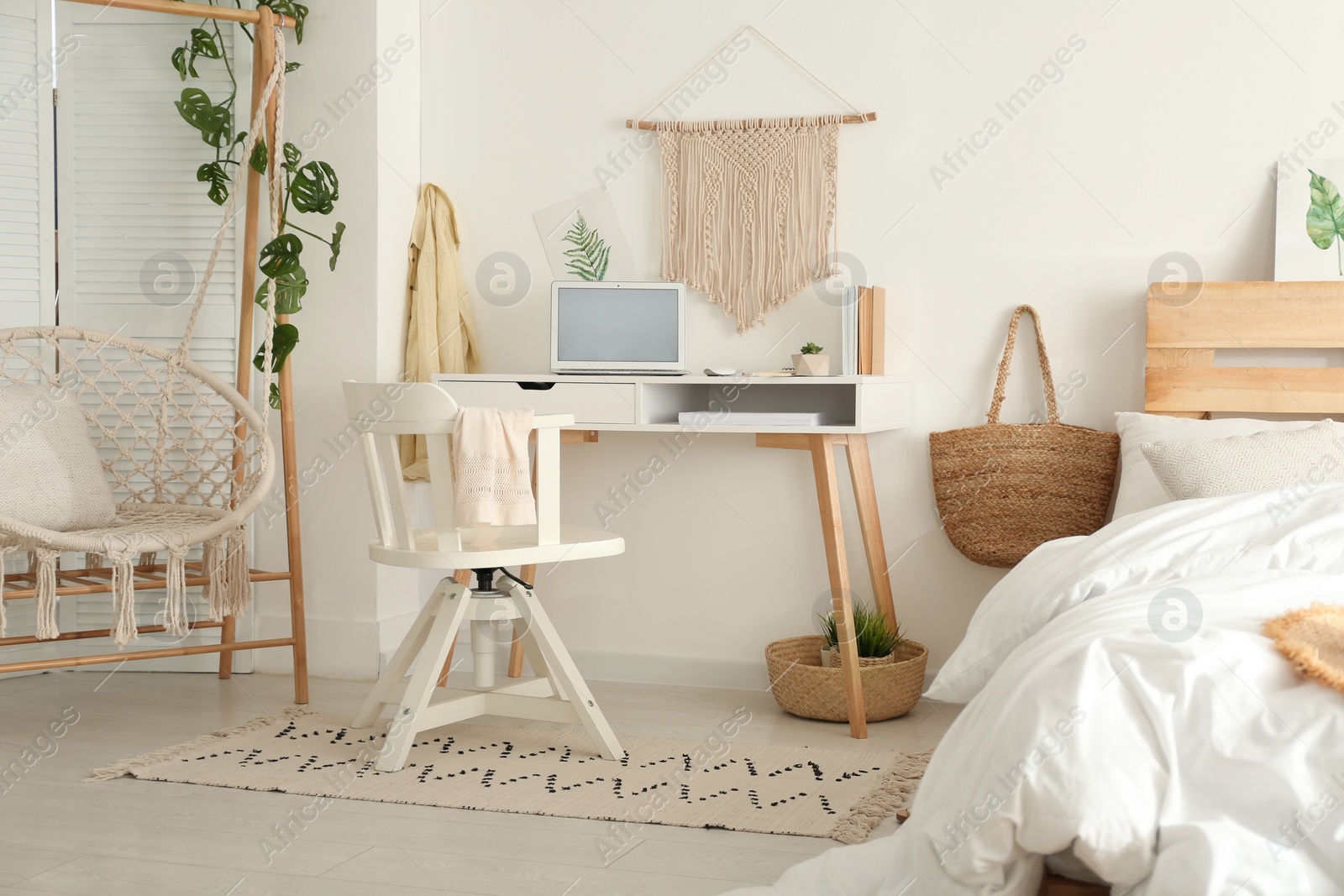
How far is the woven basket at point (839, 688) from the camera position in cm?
278

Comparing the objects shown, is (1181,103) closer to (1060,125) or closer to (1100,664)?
(1060,125)

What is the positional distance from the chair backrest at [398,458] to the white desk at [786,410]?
0.41 meters

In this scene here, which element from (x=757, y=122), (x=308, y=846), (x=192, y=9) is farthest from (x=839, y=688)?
(x=192, y=9)

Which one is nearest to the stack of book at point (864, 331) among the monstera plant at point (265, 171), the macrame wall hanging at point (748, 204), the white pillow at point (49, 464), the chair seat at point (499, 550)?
the macrame wall hanging at point (748, 204)

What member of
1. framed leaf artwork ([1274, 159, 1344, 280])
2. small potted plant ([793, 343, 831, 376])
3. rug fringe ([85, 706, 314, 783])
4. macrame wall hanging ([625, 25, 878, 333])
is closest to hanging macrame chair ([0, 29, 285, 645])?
rug fringe ([85, 706, 314, 783])

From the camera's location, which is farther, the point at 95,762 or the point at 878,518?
the point at 878,518

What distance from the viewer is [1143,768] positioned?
1313mm

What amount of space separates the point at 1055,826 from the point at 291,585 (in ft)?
7.38

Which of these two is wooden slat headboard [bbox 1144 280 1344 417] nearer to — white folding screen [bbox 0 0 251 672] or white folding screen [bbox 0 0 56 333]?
white folding screen [bbox 0 0 251 672]

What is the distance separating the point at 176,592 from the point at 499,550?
34.0 inches

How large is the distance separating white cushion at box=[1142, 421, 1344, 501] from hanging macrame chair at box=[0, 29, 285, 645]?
6.58 feet

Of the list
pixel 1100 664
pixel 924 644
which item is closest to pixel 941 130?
pixel 924 644

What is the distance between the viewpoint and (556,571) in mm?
3396

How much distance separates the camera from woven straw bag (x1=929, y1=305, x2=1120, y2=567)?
2.85 m
